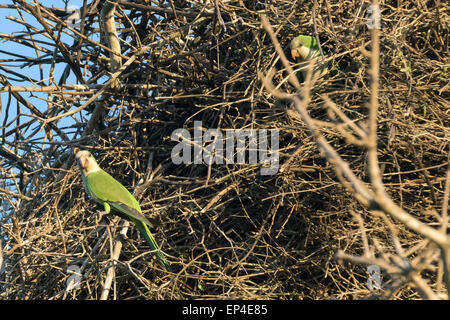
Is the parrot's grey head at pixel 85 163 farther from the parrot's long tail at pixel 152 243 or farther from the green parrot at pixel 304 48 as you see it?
the green parrot at pixel 304 48

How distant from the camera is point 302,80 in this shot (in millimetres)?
3275

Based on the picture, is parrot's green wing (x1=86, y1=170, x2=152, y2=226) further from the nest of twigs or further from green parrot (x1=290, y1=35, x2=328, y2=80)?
green parrot (x1=290, y1=35, x2=328, y2=80)

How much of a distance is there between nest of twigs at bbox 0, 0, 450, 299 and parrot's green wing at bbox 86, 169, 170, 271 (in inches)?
3.2

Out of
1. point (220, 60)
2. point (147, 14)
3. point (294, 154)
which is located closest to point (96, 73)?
point (147, 14)

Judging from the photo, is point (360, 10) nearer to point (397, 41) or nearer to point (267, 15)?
point (397, 41)

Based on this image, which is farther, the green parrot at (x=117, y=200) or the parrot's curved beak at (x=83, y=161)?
the parrot's curved beak at (x=83, y=161)

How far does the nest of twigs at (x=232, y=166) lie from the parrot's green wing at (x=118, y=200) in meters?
0.08

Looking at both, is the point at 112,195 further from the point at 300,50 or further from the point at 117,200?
the point at 300,50

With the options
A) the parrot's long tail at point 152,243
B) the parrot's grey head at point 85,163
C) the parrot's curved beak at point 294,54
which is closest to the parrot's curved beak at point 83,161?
the parrot's grey head at point 85,163

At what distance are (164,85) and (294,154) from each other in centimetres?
88

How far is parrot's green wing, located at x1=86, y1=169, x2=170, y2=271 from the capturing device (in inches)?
102

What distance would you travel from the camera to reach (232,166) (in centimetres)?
290

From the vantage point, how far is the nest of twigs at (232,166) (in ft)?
8.57
